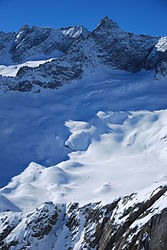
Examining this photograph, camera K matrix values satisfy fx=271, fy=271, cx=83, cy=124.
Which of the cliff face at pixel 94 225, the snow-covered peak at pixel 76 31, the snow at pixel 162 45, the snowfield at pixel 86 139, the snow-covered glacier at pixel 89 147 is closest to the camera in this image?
the cliff face at pixel 94 225

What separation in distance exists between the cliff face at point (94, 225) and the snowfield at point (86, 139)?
2328 mm

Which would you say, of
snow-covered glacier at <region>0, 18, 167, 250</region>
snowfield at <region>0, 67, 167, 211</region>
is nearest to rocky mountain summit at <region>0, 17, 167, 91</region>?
snow-covered glacier at <region>0, 18, 167, 250</region>

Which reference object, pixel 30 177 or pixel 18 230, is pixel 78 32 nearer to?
pixel 30 177

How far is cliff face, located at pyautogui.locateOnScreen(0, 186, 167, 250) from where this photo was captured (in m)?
18.6

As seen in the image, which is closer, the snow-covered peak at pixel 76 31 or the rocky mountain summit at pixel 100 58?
the rocky mountain summit at pixel 100 58

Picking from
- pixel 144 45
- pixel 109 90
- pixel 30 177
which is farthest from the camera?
pixel 144 45

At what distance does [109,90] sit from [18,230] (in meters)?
49.1

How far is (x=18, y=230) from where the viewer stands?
1088 inches

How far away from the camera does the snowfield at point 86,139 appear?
36531 mm

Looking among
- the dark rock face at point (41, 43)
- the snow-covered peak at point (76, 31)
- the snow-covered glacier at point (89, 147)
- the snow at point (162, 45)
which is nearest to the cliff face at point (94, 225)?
the snow-covered glacier at point (89, 147)

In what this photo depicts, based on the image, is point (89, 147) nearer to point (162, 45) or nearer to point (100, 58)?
point (100, 58)

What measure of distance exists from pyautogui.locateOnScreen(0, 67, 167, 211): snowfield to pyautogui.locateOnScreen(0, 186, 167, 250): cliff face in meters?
2.33

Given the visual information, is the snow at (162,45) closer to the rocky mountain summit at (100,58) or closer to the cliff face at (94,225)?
the rocky mountain summit at (100,58)

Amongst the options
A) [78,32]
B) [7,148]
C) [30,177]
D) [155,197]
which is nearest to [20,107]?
[7,148]
